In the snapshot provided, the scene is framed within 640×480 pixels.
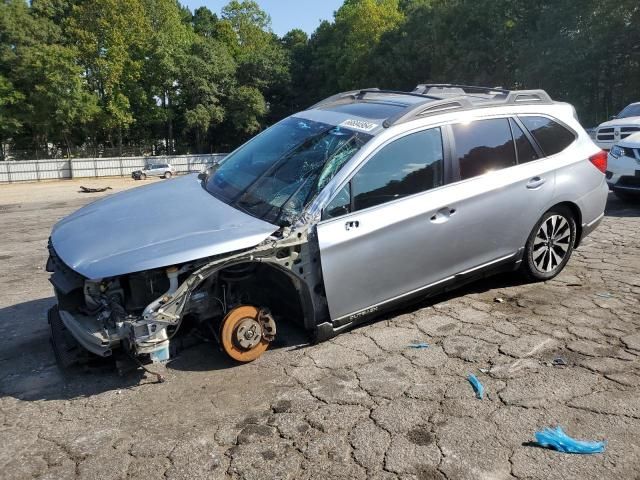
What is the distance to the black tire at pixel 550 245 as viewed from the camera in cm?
502

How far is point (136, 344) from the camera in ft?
11.1

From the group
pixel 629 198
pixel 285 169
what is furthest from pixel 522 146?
pixel 629 198

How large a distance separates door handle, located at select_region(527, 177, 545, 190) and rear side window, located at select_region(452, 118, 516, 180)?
229 millimetres

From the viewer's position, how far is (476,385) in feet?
11.4

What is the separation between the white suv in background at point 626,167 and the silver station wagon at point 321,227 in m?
4.58

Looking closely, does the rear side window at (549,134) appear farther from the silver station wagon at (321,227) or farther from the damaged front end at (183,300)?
the damaged front end at (183,300)

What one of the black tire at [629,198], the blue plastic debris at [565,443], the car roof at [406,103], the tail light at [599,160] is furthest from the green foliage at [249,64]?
the blue plastic debris at [565,443]

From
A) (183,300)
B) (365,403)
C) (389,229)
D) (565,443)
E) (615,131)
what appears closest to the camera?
(565,443)

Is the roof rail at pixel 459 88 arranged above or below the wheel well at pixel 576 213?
above

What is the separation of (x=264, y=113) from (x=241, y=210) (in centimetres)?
5277

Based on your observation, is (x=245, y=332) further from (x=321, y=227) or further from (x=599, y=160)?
(x=599, y=160)

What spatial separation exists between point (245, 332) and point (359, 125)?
1.86 meters

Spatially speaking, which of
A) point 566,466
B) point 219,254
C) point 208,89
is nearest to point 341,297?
point 219,254

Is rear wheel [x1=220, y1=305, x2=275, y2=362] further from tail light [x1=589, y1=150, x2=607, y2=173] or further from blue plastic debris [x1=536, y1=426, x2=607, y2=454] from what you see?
tail light [x1=589, y1=150, x2=607, y2=173]
